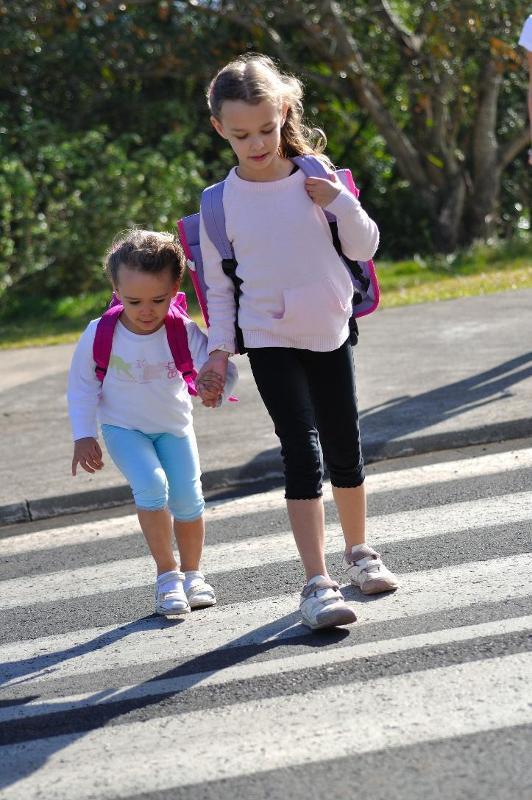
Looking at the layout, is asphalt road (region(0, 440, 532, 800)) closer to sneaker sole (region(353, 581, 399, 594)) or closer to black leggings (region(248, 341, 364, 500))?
sneaker sole (region(353, 581, 399, 594))

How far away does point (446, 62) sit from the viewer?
49.9 ft

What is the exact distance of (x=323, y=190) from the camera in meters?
4.36

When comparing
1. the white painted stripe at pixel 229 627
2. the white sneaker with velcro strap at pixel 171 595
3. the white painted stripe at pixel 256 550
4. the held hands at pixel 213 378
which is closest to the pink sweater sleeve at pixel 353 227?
the held hands at pixel 213 378

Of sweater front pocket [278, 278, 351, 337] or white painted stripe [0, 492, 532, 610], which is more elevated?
sweater front pocket [278, 278, 351, 337]

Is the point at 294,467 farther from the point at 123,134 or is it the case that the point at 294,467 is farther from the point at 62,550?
the point at 123,134

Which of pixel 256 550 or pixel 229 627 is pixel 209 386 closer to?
pixel 229 627

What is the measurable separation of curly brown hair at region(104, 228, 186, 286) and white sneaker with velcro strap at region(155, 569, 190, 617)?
108 centimetres

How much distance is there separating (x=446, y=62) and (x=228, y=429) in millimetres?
8521

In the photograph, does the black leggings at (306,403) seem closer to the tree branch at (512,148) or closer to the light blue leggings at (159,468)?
the light blue leggings at (159,468)

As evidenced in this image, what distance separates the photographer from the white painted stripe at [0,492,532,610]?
18.0 ft

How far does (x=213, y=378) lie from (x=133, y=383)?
0.36 meters

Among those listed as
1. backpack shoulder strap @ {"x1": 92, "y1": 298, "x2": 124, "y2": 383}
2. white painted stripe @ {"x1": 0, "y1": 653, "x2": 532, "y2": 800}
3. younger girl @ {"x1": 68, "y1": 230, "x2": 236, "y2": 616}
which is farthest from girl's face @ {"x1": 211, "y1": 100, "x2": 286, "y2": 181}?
white painted stripe @ {"x1": 0, "y1": 653, "x2": 532, "y2": 800}

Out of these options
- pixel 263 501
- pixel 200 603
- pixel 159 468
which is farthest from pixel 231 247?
pixel 263 501

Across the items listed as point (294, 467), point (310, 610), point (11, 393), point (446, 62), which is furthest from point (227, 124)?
point (446, 62)
